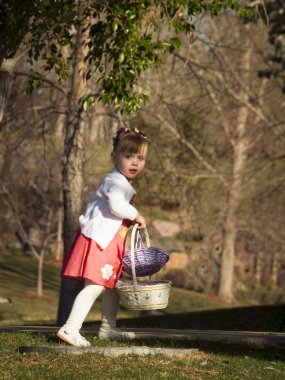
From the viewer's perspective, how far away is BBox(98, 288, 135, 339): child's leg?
7.73 metres

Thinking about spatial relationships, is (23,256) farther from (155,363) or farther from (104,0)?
(155,363)

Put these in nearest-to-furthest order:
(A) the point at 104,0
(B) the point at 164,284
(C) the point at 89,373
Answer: (C) the point at 89,373, (B) the point at 164,284, (A) the point at 104,0

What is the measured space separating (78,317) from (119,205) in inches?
39.0

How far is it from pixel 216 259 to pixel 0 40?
2950cm

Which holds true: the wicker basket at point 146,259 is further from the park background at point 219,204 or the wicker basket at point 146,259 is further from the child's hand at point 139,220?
the park background at point 219,204

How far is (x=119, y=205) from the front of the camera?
725cm

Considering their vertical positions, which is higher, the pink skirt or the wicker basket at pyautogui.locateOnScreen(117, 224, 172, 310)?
the pink skirt

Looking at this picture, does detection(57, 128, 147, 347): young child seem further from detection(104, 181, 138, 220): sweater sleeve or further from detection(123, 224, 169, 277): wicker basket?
detection(123, 224, 169, 277): wicker basket

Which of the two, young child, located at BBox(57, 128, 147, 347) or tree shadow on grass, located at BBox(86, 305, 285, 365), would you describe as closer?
young child, located at BBox(57, 128, 147, 347)

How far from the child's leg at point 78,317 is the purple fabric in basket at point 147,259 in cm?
42

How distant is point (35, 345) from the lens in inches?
295

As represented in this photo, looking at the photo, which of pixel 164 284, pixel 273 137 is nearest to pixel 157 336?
pixel 164 284

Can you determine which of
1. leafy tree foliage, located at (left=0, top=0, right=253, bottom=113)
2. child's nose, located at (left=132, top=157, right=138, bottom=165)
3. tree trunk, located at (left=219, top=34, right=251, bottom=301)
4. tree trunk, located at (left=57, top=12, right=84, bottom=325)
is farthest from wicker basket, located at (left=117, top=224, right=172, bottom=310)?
tree trunk, located at (left=219, top=34, right=251, bottom=301)

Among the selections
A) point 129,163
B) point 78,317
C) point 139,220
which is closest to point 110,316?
point 78,317
